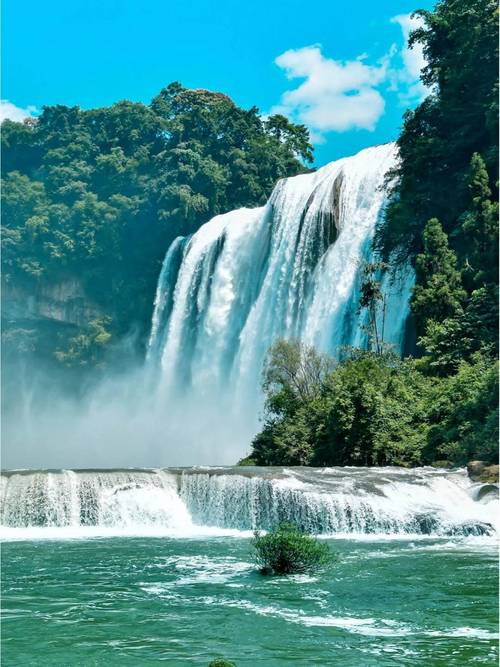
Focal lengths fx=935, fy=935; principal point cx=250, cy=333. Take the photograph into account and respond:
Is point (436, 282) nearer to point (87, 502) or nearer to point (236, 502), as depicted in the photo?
point (236, 502)

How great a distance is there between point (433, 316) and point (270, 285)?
38.1 ft

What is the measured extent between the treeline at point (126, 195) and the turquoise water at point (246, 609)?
43.4 meters

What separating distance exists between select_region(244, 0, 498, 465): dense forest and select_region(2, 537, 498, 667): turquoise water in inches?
363

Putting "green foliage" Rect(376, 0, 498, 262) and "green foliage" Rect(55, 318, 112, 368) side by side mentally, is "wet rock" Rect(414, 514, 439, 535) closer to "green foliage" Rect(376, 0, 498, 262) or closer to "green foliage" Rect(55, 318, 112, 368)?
"green foliage" Rect(376, 0, 498, 262)

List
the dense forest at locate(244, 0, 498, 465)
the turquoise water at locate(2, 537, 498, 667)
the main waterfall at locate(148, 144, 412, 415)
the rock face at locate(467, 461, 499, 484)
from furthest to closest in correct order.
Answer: the main waterfall at locate(148, 144, 412, 415) → the dense forest at locate(244, 0, 498, 465) → the rock face at locate(467, 461, 499, 484) → the turquoise water at locate(2, 537, 498, 667)

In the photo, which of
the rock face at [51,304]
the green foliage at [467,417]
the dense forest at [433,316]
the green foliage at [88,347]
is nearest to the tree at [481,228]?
the dense forest at [433,316]

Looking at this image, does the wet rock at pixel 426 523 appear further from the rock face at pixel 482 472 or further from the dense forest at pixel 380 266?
the dense forest at pixel 380 266

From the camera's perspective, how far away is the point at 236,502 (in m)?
20.4

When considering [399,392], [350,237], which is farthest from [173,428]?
[399,392]

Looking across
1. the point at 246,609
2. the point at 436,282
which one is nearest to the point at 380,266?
the point at 436,282

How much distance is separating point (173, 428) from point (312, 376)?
17180mm

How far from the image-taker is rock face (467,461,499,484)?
67.2 feet

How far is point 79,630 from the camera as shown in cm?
1034

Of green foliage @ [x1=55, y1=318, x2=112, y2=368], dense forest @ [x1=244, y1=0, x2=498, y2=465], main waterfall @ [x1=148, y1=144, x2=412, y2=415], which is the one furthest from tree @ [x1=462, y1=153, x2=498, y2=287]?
green foliage @ [x1=55, y1=318, x2=112, y2=368]
